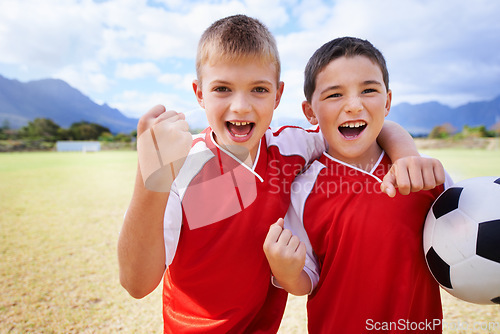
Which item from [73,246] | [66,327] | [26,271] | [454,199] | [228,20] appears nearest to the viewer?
[454,199]

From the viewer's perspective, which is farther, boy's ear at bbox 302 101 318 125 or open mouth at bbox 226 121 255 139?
boy's ear at bbox 302 101 318 125

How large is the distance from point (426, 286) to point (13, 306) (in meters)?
3.10

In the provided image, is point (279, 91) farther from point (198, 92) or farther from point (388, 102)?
point (388, 102)

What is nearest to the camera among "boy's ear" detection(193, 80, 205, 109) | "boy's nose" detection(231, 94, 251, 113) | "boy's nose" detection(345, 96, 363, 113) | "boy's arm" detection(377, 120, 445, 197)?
"boy's arm" detection(377, 120, 445, 197)

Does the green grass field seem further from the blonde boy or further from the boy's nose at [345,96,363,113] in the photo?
the boy's nose at [345,96,363,113]

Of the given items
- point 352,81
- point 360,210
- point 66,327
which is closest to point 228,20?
point 352,81

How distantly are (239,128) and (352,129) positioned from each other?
1.93 feet

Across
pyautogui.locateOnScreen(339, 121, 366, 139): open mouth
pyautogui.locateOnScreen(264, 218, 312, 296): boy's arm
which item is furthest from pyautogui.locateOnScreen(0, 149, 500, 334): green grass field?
pyautogui.locateOnScreen(339, 121, 366, 139): open mouth

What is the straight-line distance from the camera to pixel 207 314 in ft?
4.65

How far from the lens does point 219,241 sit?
4.45 feet

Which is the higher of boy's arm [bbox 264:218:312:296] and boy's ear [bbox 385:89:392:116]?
boy's ear [bbox 385:89:392:116]

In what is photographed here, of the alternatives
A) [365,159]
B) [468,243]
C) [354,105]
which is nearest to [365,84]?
[354,105]

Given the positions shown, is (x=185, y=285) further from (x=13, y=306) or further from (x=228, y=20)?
(x=13, y=306)

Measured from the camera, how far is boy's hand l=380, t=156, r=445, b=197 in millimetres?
1199
